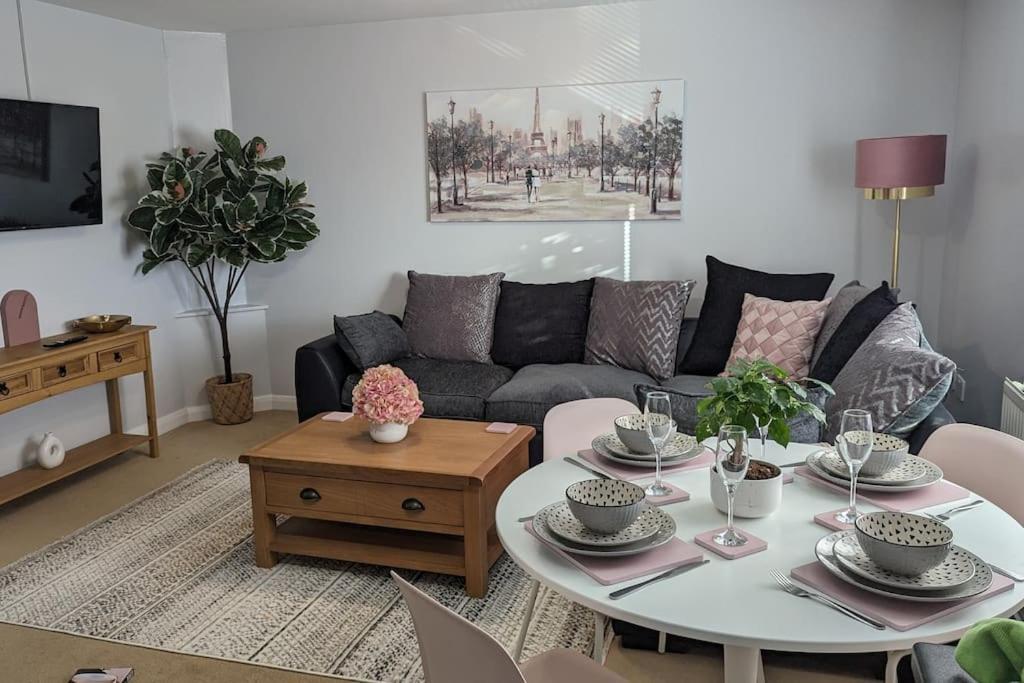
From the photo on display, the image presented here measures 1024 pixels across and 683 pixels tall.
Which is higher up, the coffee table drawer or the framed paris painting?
the framed paris painting

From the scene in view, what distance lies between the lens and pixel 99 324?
4.33 m

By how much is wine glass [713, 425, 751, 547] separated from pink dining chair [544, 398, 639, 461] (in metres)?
0.91

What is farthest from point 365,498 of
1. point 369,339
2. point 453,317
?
point 453,317

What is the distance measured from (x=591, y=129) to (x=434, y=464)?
2.55 meters

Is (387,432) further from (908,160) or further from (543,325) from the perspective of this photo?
(908,160)

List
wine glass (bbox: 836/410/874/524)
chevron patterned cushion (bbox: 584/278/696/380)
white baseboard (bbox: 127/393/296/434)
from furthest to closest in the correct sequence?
1. white baseboard (bbox: 127/393/296/434)
2. chevron patterned cushion (bbox: 584/278/696/380)
3. wine glass (bbox: 836/410/874/524)

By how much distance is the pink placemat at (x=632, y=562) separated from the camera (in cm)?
156

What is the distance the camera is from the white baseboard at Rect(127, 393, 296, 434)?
16.9 ft

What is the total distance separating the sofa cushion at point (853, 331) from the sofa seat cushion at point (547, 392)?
906 mm

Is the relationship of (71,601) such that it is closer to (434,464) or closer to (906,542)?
(434,464)

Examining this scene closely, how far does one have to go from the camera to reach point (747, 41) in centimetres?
452

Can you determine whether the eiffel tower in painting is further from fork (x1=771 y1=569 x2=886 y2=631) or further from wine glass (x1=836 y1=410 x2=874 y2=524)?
fork (x1=771 y1=569 x2=886 y2=631)

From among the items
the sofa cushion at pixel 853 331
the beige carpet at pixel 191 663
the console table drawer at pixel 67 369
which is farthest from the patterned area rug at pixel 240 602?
the sofa cushion at pixel 853 331

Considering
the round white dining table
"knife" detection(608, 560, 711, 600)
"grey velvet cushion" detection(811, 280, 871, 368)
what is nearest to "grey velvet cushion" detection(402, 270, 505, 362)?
"grey velvet cushion" detection(811, 280, 871, 368)
